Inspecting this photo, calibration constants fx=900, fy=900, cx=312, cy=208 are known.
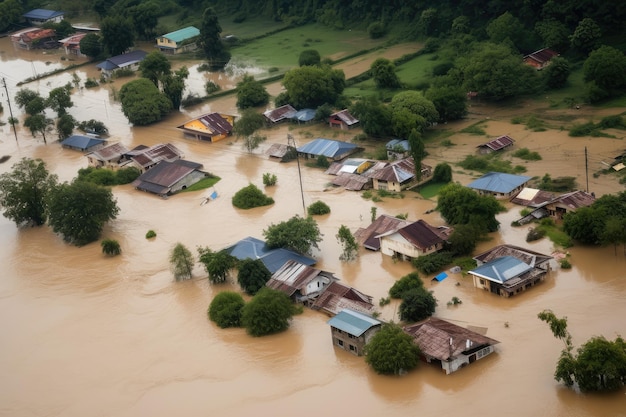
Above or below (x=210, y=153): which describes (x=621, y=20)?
above

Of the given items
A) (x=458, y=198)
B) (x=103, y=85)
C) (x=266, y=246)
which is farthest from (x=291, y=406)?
(x=103, y=85)

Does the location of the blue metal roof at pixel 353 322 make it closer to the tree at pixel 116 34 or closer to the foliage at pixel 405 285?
Result: the foliage at pixel 405 285

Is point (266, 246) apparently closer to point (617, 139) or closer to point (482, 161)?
point (482, 161)

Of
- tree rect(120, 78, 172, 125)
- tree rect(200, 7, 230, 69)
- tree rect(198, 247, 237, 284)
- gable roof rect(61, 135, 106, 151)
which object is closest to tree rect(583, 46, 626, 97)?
tree rect(198, 247, 237, 284)

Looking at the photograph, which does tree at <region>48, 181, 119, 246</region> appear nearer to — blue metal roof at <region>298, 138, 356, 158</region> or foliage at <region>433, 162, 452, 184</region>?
blue metal roof at <region>298, 138, 356, 158</region>

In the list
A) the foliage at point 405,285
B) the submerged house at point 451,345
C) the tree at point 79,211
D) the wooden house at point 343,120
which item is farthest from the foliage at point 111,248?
the wooden house at point 343,120

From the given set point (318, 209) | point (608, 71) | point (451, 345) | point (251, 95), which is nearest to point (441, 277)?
point (451, 345)

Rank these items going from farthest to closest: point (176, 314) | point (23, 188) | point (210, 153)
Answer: point (210, 153) < point (23, 188) < point (176, 314)
